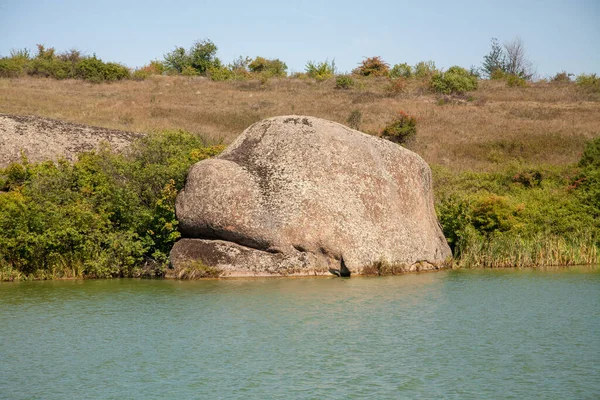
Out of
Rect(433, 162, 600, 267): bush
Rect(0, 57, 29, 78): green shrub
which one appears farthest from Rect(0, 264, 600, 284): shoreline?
Rect(0, 57, 29, 78): green shrub

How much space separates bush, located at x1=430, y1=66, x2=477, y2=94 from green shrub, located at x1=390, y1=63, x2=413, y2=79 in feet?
42.6

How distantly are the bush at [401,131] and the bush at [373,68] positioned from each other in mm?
37333

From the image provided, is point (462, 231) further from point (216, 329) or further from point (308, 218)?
point (216, 329)

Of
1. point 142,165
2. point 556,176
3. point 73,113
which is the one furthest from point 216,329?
point 73,113

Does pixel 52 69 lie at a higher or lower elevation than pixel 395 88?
higher

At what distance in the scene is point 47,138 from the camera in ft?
102

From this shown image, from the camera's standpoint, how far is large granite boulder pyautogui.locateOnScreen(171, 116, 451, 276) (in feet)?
69.3

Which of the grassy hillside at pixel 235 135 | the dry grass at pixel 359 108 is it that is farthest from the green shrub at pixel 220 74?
the grassy hillside at pixel 235 135

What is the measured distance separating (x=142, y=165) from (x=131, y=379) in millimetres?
14871

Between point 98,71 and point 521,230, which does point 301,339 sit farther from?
point 98,71

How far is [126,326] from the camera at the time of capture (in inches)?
617

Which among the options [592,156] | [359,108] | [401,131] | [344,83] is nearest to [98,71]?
[344,83]

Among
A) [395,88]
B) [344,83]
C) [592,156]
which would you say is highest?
[344,83]

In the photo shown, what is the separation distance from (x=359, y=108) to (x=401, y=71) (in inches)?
1093
